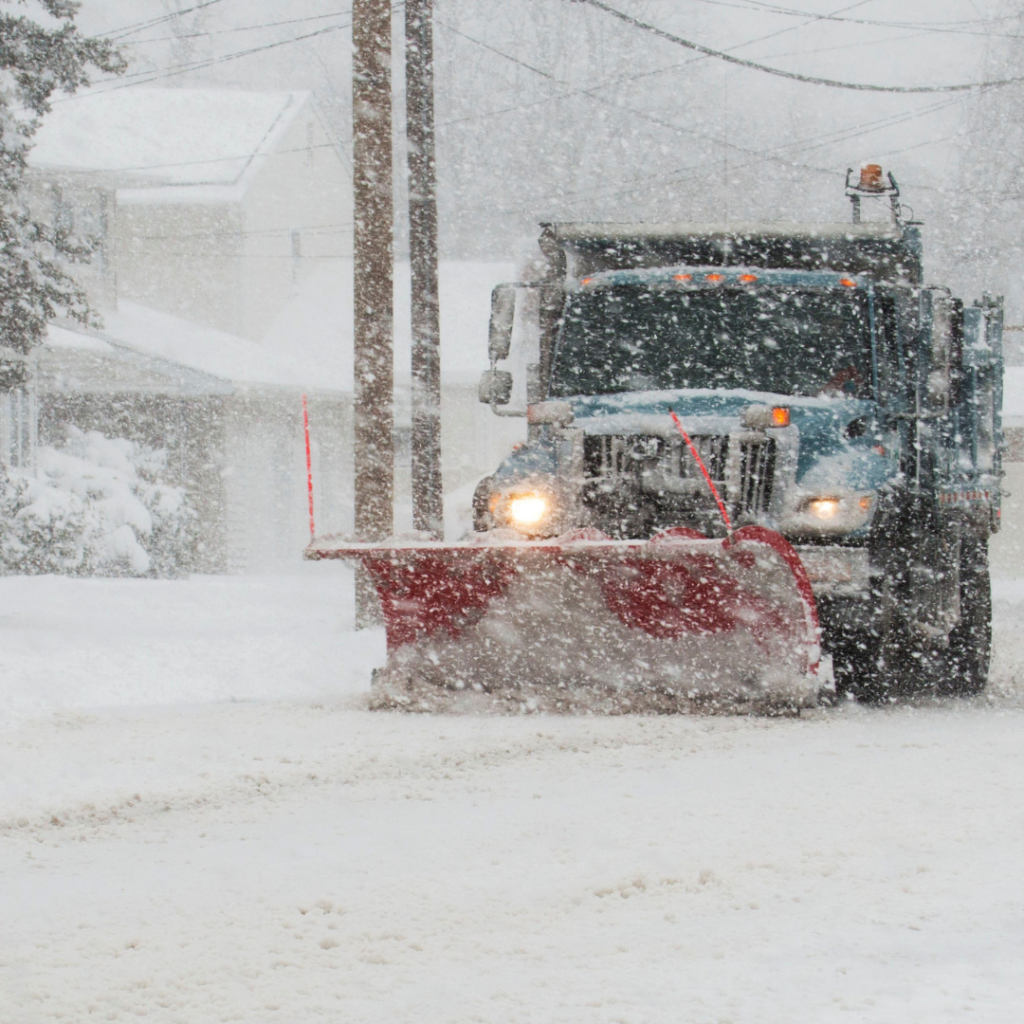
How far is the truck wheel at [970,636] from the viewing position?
31.1 feet

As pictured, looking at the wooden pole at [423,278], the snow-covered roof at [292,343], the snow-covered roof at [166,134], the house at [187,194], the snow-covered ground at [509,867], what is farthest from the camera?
the snow-covered roof at [166,134]

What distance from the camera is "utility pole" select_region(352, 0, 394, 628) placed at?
40.2 feet

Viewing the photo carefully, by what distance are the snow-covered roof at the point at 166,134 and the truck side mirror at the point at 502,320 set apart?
638 inches

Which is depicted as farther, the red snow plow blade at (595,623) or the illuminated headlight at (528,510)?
the illuminated headlight at (528,510)

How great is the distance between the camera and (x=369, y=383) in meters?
12.3

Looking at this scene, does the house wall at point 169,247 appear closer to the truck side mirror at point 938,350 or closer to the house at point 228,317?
the house at point 228,317

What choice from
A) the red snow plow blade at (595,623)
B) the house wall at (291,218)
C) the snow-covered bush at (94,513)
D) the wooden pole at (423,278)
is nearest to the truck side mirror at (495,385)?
the red snow plow blade at (595,623)

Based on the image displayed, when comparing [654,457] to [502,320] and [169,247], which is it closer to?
[502,320]

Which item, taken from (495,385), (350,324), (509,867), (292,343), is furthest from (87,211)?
(509,867)

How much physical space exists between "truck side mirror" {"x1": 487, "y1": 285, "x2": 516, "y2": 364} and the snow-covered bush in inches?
381

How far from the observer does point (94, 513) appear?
18.9 meters

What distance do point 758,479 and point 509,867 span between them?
3988 mm

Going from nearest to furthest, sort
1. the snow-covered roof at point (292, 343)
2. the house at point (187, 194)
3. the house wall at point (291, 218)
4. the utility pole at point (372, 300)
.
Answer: the utility pole at point (372, 300) → the snow-covered roof at point (292, 343) → the house at point (187, 194) → the house wall at point (291, 218)

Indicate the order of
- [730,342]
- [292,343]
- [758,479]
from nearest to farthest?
[758,479], [730,342], [292,343]
